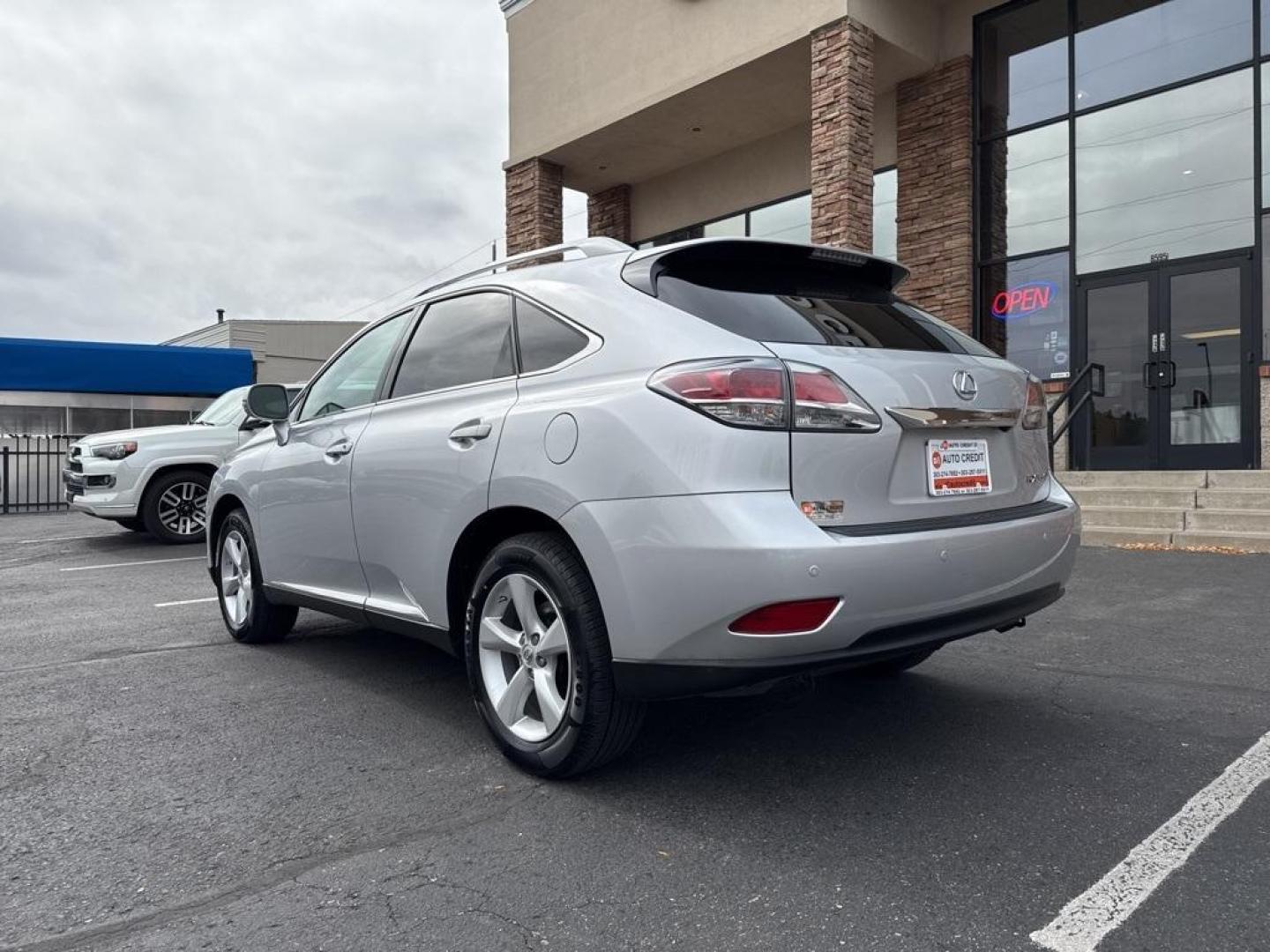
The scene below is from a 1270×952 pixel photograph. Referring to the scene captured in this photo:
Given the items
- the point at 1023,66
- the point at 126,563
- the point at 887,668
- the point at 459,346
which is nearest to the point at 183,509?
the point at 126,563

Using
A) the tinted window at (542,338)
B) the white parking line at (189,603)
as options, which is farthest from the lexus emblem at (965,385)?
the white parking line at (189,603)

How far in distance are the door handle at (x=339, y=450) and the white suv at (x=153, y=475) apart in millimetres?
6436

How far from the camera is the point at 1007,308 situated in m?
12.3

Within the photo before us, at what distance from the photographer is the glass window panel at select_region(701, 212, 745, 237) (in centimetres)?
1527

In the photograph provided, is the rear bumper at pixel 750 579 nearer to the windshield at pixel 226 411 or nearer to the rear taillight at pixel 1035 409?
the rear taillight at pixel 1035 409

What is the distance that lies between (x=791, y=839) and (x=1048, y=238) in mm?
11419

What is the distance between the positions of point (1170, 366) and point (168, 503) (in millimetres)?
11626

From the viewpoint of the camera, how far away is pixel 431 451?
336 centimetres

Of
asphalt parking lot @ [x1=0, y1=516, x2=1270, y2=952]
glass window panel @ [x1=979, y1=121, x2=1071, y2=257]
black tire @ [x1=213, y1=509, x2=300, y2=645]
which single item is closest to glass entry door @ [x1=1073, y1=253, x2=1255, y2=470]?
glass window panel @ [x1=979, y1=121, x2=1071, y2=257]

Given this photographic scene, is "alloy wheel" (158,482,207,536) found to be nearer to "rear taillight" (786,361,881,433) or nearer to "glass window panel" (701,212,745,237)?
"glass window panel" (701,212,745,237)

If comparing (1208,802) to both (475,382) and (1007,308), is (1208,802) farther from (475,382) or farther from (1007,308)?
(1007,308)

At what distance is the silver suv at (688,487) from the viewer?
2.48 meters

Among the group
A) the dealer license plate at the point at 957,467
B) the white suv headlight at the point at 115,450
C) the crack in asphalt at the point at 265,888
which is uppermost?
the white suv headlight at the point at 115,450

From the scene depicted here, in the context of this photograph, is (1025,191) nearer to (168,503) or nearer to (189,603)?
(189,603)
